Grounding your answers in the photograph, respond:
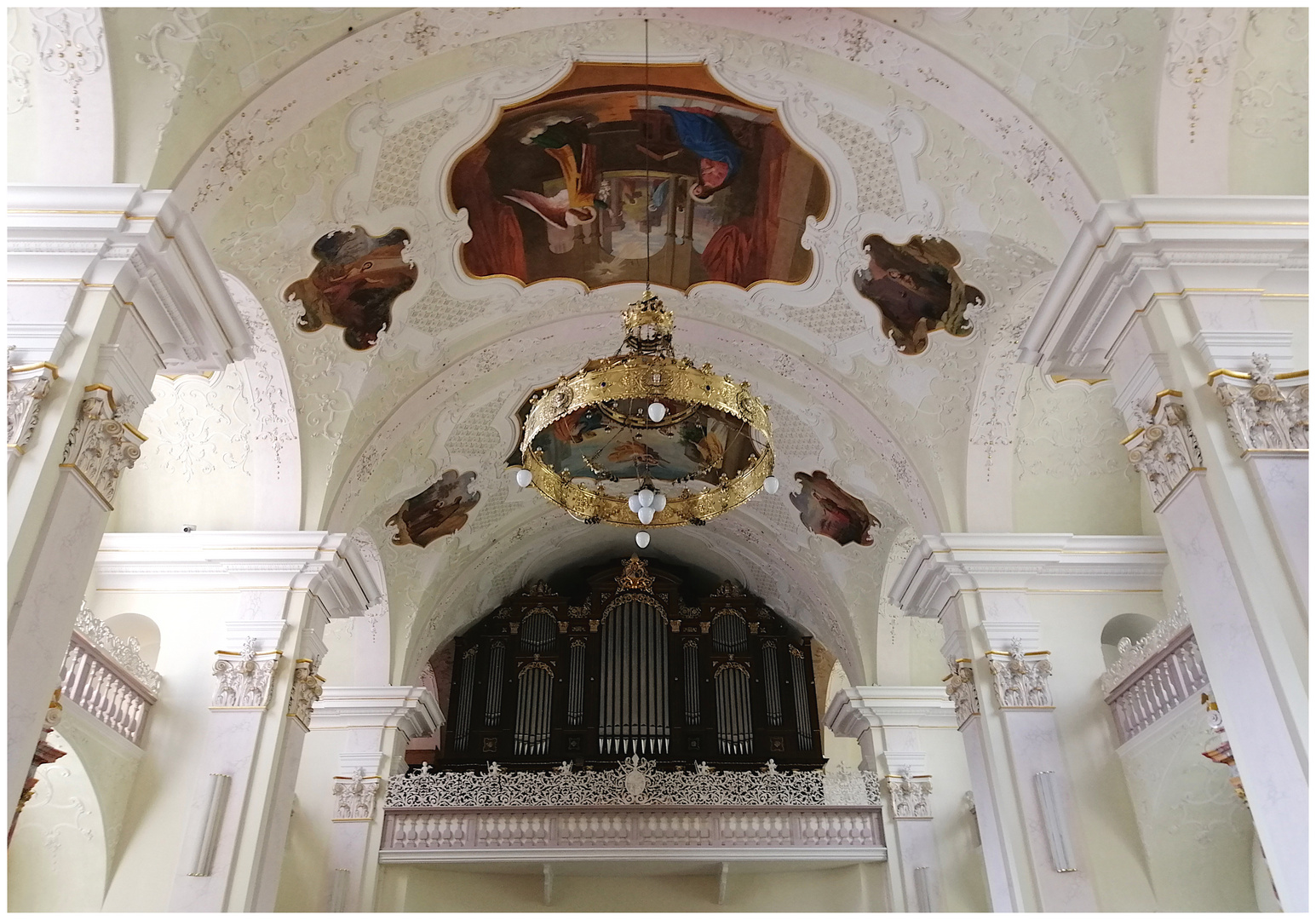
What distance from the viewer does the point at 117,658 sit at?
865cm

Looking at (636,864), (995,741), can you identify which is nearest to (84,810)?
(636,864)

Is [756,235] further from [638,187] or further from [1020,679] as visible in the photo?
[1020,679]

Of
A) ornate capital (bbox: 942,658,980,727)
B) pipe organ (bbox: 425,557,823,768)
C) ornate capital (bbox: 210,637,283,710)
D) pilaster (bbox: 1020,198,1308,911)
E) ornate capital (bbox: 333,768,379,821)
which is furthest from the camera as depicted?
pipe organ (bbox: 425,557,823,768)

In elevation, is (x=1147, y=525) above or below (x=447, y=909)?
above

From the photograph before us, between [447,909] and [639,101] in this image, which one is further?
[447,909]

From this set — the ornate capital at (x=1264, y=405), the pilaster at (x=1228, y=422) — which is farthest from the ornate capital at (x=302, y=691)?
the ornate capital at (x=1264, y=405)

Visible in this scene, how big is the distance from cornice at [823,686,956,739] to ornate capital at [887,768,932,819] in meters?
0.73

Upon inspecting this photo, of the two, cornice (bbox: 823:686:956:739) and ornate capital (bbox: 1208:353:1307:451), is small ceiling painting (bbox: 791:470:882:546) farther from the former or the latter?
ornate capital (bbox: 1208:353:1307:451)

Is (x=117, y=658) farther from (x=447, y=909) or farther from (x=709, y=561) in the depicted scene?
(x=709, y=561)

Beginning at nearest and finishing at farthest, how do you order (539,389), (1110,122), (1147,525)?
(1110,122) → (1147,525) → (539,389)

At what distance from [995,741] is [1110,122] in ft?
16.7

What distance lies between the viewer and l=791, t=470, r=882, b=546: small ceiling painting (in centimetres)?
1215

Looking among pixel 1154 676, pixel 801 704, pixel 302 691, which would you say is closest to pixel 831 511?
pixel 801 704

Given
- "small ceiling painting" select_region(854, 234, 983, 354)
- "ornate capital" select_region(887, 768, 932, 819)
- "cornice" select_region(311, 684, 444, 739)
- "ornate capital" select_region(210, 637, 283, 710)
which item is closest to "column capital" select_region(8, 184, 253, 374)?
"ornate capital" select_region(210, 637, 283, 710)
